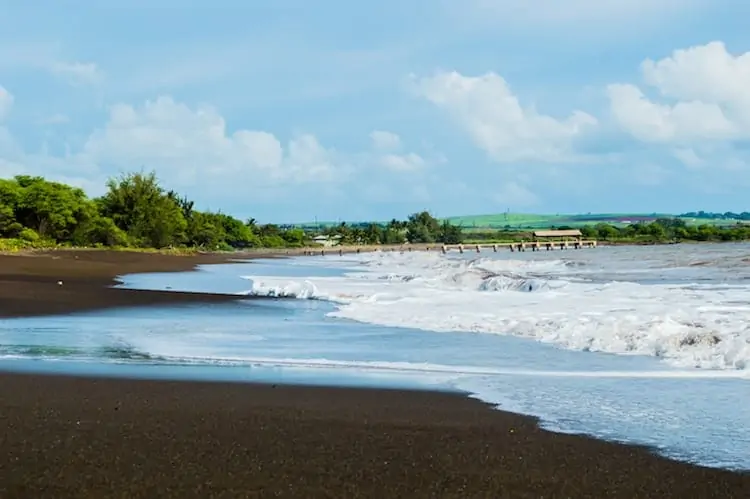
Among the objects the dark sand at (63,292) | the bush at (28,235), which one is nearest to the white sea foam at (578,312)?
the dark sand at (63,292)

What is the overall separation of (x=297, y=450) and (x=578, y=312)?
41.5 ft

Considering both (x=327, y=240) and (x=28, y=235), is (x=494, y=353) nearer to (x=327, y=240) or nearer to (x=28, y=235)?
(x=28, y=235)

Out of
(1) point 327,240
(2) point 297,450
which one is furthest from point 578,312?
(1) point 327,240

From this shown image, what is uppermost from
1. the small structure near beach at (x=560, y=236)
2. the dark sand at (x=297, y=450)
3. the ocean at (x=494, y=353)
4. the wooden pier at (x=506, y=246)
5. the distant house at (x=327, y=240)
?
the small structure near beach at (x=560, y=236)

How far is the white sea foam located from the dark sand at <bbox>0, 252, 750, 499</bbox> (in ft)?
16.7

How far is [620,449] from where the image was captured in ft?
19.8

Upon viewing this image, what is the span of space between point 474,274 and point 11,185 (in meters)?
45.2

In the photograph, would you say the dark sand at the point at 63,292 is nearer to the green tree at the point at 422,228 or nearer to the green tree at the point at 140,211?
the green tree at the point at 140,211

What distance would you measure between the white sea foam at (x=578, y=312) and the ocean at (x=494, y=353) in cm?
4

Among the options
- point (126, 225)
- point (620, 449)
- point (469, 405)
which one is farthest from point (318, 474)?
point (126, 225)

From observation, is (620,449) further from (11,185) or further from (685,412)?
(11,185)

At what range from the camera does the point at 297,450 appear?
584cm

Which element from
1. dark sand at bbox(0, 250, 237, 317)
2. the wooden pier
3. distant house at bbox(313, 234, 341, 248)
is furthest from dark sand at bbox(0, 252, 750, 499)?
distant house at bbox(313, 234, 341, 248)

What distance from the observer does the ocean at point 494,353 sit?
7492mm
